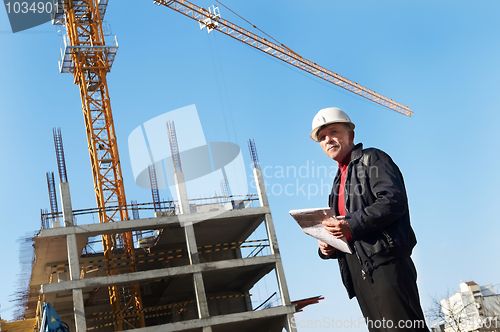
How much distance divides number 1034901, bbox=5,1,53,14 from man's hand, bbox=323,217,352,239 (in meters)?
19.0

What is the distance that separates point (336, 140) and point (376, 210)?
59cm

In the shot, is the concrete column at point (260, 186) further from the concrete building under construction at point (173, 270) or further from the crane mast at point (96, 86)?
the crane mast at point (96, 86)

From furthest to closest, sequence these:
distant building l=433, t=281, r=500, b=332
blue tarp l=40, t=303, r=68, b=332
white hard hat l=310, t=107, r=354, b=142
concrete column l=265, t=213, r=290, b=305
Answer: distant building l=433, t=281, r=500, b=332
concrete column l=265, t=213, r=290, b=305
blue tarp l=40, t=303, r=68, b=332
white hard hat l=310, t=107, r=354, b=142

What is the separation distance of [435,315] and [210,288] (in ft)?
46.4

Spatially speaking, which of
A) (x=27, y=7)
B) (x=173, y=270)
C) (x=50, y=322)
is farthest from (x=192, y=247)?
(x=27, y=7)

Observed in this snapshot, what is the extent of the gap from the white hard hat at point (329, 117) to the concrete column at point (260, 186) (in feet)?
82.4

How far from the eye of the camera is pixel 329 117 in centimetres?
319

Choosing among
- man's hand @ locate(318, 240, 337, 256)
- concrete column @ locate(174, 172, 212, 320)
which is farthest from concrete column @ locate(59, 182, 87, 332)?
man's hand @ locate(318, 240, 337, 256)

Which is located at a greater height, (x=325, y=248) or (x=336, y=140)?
(x=336, y=140)

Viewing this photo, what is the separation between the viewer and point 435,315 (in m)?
33.6

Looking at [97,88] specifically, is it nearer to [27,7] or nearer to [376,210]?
[27,7]

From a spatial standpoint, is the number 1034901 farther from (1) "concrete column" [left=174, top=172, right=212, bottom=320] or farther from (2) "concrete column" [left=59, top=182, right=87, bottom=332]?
(1) "concrete column" [left=174, top=172, right=212, bottom=320]

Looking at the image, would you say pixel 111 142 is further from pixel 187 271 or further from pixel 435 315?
pixel 435 315

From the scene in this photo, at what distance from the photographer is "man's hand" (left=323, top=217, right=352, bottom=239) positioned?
9.39 feet
